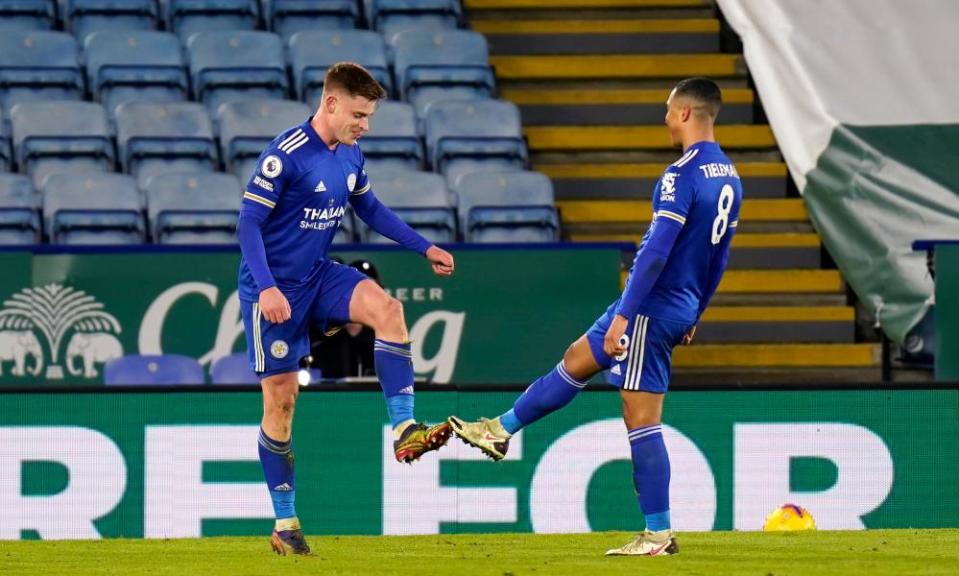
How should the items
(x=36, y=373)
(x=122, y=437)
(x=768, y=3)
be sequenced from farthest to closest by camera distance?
(x=768, y=3)
(x=36, y=373)
(x=122, y=437)

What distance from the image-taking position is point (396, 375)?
26.3ft

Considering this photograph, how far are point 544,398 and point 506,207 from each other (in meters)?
6.18

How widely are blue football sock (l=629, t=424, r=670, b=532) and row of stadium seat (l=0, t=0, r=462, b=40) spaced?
9.04 m

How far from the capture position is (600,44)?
1722cm

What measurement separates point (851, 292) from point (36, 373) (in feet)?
20.6

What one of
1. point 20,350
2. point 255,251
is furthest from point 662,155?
point 255,251

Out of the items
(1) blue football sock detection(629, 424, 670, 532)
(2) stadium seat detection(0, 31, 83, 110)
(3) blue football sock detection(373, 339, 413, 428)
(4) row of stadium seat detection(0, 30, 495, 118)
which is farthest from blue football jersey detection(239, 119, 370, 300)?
(2) stadium seat detection(0, 31, 83, 110)

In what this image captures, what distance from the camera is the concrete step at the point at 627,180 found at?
1581 cm

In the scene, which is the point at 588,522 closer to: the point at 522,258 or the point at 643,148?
the point at 522,258

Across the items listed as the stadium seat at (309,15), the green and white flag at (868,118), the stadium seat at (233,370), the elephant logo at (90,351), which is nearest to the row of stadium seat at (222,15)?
the stadium seat at (309,15)

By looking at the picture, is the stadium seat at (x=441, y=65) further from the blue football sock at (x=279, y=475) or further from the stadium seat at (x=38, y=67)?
the blue football sock at (x=279, y=475)

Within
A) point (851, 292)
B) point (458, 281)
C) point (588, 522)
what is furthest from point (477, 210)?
point (588, 522)

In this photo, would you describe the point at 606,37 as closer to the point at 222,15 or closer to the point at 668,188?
the point at 222,15

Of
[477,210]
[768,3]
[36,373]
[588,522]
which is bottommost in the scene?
[588,522]
